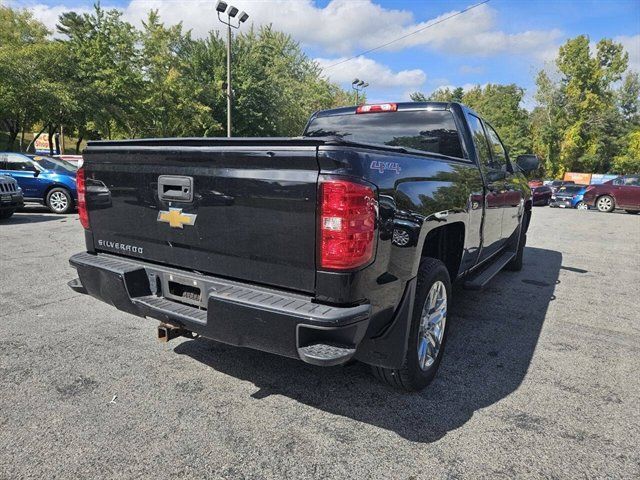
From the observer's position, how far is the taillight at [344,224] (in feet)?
7.11

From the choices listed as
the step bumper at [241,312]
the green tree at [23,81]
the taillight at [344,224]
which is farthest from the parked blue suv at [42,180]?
the taillight at [344,224]

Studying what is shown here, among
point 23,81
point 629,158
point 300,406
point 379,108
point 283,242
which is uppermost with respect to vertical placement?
point 23,81

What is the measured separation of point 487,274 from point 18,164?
→ 40.9 ft

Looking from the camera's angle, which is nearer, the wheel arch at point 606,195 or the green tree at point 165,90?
the wheel arch at point 606,195

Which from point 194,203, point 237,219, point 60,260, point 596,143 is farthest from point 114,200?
point 596,143

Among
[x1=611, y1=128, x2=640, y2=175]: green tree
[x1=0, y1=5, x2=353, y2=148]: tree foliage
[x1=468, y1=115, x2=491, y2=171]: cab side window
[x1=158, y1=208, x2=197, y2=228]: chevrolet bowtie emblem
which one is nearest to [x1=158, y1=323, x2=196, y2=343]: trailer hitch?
[x1=158, y1=208, x2=197, y2=228]: chevrolet bowtie emblem

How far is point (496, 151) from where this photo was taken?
5031mm

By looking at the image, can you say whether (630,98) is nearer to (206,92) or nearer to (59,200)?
(206,92)

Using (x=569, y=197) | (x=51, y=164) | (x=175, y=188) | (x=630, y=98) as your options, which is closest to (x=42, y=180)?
(x=51, y=164)

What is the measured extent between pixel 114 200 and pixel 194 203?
2.59ft

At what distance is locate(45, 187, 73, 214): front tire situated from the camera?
12094 millimetres

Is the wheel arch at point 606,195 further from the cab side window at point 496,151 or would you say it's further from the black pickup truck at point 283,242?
the black pickup truck at point 283,242

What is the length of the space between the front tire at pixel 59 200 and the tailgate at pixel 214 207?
33.5 feet

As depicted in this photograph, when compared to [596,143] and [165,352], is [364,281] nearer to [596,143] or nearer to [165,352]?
[165,352]
